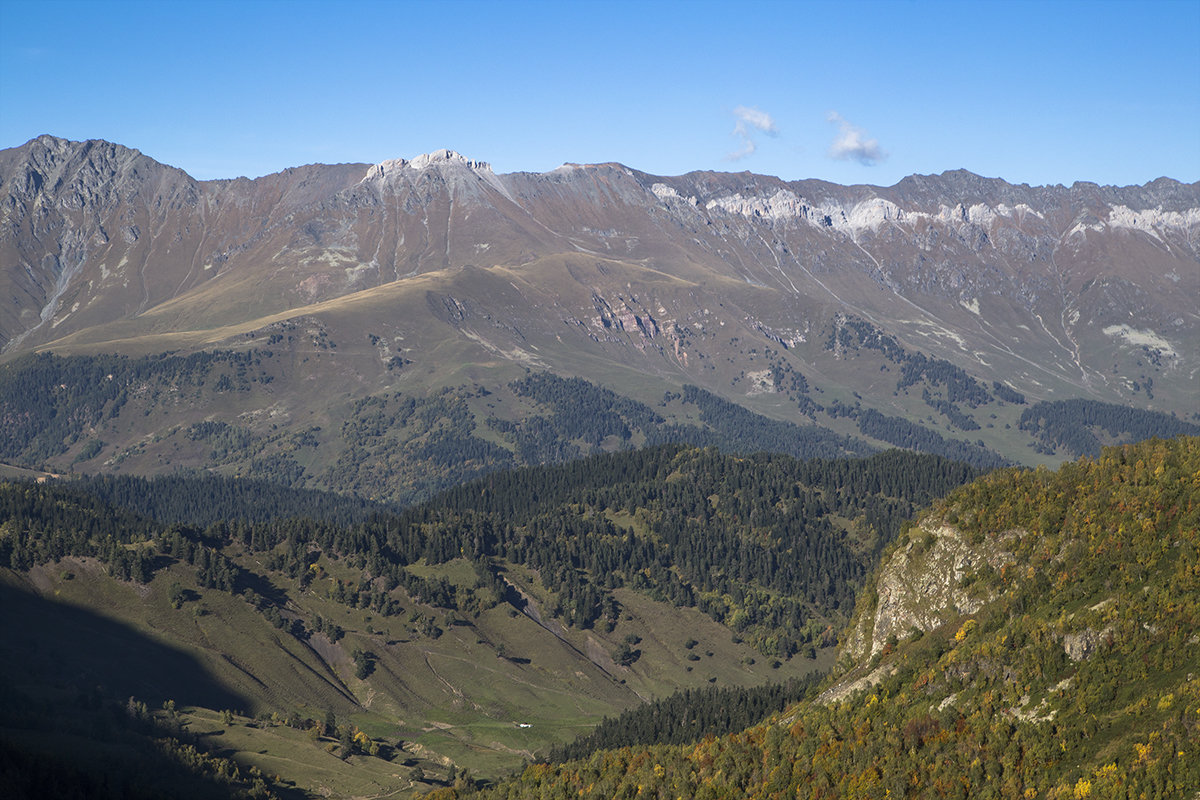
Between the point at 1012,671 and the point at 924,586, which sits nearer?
the point at 1012,671

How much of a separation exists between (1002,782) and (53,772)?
429 feet

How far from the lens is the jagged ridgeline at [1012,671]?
4503 inches

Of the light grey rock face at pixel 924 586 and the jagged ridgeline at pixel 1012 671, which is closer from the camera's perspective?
the jagged ridgeline at pixel 1012 671

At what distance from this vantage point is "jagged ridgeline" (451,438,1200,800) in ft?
375

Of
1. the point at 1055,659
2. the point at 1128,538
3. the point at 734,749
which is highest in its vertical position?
the point at 1128,538

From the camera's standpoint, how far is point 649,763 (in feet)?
546

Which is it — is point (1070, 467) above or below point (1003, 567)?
above

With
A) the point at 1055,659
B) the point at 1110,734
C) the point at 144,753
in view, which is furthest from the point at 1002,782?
the point at 144,753

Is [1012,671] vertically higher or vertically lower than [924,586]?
lower

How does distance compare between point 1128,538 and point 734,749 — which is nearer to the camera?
point 1128,538

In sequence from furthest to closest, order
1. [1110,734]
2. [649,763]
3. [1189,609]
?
[649,763]
[1189,609]
[1110,734]

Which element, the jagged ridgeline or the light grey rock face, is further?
the light grey rock face

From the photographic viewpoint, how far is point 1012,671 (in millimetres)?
131000

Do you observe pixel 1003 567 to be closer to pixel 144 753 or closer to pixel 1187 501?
pixel 1187 501
